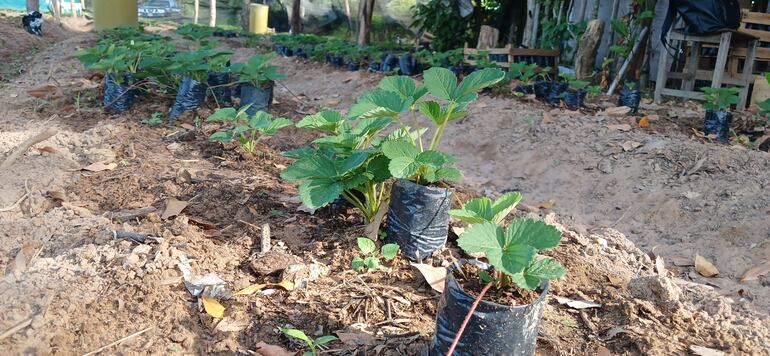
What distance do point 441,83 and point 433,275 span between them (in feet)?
2.60

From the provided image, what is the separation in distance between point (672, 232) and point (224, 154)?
2923 millimetres

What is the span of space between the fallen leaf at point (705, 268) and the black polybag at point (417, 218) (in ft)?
5.35

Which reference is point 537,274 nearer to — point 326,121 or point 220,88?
point 326,121

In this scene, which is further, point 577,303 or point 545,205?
point 545,205

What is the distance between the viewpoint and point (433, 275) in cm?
256

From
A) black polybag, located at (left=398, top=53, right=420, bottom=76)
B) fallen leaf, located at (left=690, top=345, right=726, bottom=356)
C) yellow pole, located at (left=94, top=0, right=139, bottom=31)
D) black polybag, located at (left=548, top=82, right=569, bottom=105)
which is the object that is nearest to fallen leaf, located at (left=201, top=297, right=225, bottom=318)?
fallen leaf, located at (left=690, top=345, right=726, bottom=356)

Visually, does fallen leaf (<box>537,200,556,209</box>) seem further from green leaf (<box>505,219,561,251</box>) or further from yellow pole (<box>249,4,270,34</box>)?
yellow pole (<box>249,4,270,34</box>)

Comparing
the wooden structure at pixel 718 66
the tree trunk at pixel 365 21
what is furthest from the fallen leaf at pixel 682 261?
the tree trunk at pixel 365 21

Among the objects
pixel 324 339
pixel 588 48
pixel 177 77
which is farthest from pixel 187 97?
pixel 588 48

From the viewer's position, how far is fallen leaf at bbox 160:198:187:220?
9.97 ft

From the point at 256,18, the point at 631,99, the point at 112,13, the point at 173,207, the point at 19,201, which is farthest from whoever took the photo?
the point at 256,18

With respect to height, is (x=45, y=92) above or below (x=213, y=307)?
above

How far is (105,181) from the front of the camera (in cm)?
362

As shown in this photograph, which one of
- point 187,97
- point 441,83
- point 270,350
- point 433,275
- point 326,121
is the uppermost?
point 441,83
